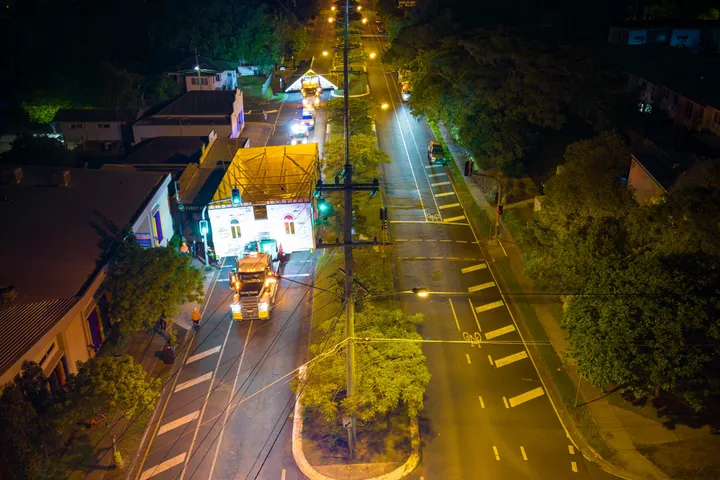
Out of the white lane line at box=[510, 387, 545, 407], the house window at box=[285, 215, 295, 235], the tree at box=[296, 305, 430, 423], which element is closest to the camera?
the tree at box=[296, 305, 430, 423]

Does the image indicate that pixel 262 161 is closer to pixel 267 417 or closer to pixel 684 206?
pixel 267 417

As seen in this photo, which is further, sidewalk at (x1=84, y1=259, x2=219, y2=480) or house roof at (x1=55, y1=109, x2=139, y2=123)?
house roof at (x1=55, y1=109, x2=139, y2=123)

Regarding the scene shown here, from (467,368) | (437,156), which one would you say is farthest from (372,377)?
(437,156)

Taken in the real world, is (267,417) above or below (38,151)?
below

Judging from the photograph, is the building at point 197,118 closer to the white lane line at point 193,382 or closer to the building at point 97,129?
the building at point 97,129

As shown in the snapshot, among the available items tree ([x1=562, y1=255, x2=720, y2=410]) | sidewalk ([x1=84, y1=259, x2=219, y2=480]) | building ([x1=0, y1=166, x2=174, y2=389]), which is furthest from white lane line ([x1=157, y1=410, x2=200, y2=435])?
tree ([x1=562, y1=255, x2=720, y2=410])

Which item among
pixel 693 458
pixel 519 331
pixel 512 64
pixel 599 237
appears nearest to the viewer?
pixel 693 458

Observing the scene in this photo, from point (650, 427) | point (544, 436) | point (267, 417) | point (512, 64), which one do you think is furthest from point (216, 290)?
point (512, 64)

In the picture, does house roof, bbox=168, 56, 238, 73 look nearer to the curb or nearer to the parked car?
the parked car
